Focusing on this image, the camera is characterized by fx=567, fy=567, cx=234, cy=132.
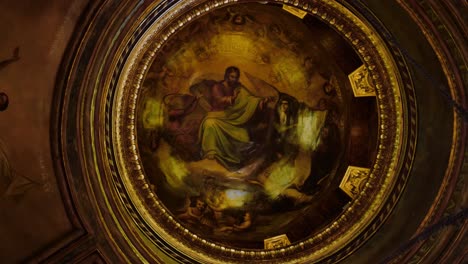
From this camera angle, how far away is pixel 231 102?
10.7 meters

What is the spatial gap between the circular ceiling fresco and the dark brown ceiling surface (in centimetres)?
4

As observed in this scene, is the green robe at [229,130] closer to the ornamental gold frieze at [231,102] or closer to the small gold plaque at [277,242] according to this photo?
the ornamental gold frieze at [231,102]

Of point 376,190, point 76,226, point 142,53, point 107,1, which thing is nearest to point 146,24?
point 142,53

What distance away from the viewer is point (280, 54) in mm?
10195

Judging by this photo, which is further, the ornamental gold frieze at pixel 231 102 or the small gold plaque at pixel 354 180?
the small gold plaque at pixel 354 180

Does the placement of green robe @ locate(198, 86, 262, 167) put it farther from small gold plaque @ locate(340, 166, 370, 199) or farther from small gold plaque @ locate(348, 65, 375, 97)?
small gold plaque @ locate(340, 166, 370, 199)

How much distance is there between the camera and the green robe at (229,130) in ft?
35.1

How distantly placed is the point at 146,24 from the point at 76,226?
9.77 feet

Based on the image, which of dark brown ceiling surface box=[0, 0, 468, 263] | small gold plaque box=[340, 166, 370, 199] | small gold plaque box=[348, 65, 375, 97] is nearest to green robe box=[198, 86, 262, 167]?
dark brown ceiling surface box=[0, 0, 468, 263]

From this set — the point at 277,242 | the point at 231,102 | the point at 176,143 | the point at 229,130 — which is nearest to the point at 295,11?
the point at 231,102

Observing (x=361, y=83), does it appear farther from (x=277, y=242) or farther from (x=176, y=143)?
(x=176, y=143)

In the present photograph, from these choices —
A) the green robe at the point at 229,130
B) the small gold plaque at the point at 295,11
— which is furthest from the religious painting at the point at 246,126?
the small gold plaque at the point at 295,11

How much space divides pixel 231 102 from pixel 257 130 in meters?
0.74

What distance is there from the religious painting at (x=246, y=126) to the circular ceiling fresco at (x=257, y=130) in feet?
0.07
